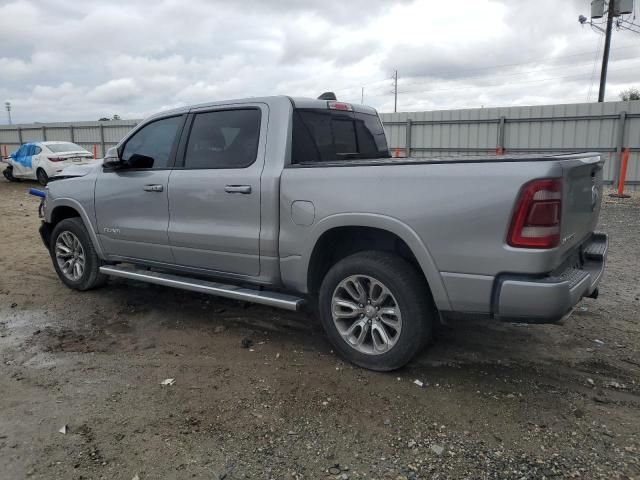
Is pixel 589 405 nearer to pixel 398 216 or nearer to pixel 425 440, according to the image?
pixel 425 440

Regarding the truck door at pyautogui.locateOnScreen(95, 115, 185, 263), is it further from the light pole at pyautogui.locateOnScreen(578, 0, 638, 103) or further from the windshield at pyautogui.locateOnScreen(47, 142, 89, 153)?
the light pole at pyautogui.locateOnScreen(578, 0, 638, 103)

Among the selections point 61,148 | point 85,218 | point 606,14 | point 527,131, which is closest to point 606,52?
point 606,14

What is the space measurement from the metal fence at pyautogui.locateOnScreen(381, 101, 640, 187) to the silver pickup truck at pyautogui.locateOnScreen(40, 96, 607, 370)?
13791 millimetres

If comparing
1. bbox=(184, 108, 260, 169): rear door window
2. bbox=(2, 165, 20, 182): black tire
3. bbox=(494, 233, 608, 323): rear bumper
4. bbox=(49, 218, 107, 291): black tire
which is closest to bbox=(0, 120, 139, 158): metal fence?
bbox=(2, 165, 20, 182): black tire

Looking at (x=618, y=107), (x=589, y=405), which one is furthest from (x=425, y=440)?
(x=618, y=107)

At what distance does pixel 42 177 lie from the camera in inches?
679

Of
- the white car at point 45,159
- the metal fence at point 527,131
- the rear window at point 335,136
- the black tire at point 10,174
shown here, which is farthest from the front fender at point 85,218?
the black tire at point 10,174

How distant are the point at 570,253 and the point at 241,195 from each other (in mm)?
2356

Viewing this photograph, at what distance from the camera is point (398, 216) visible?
330 centimetres

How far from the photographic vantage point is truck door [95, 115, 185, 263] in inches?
184

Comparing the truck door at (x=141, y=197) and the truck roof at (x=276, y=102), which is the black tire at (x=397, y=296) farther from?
the truck door at (x=141, y=197)

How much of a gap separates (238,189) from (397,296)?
59.3 inches

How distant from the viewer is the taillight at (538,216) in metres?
2.86

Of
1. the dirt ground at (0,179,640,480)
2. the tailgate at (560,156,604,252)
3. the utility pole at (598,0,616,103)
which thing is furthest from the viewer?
the utility pole at (598,0,616,103)
